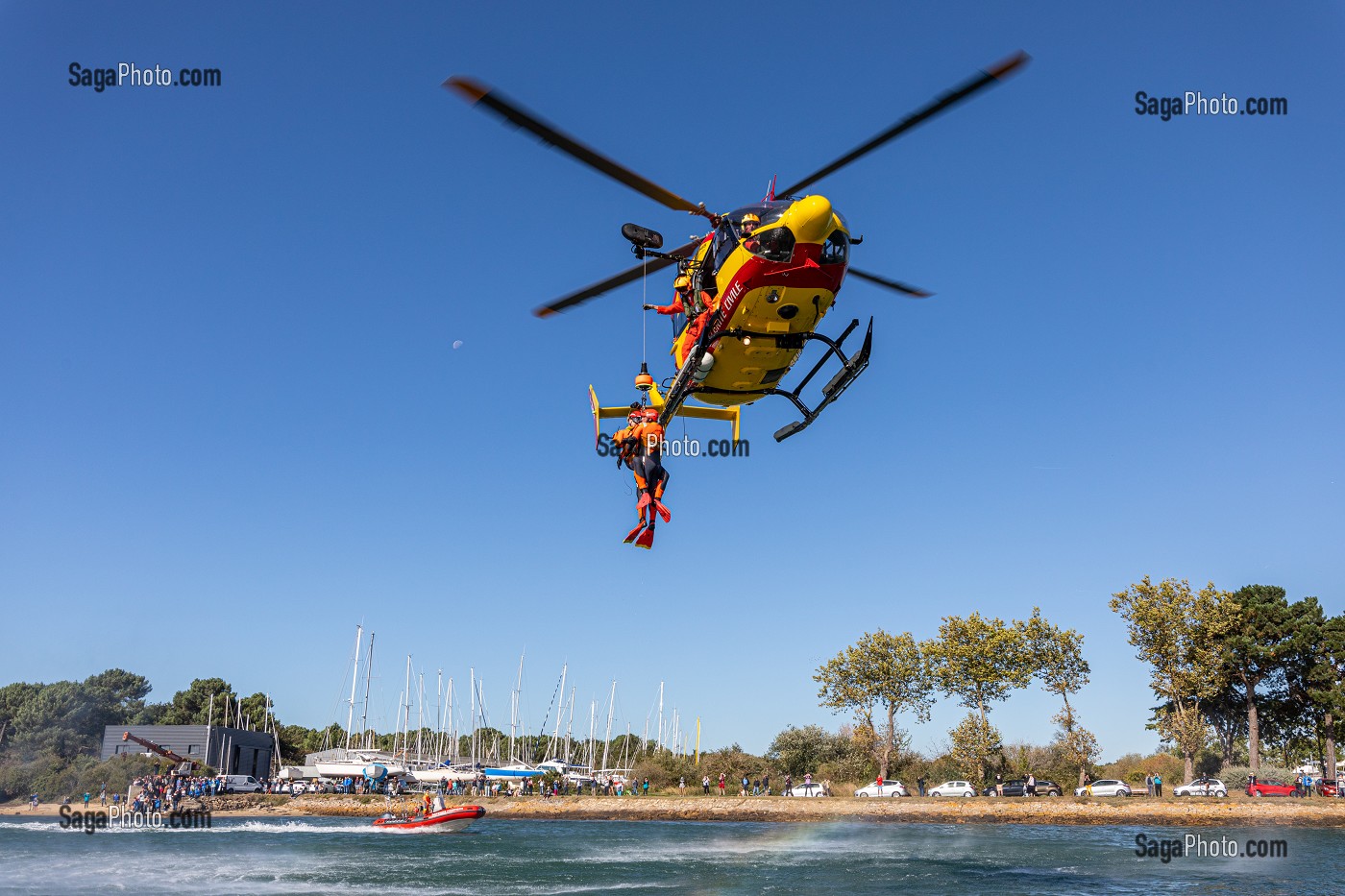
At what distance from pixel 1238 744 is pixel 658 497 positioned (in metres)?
57.9

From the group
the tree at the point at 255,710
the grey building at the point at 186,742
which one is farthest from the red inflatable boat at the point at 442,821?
the tree at the point at 255,710

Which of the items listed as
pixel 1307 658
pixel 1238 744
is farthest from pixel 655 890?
pixel 1238 744

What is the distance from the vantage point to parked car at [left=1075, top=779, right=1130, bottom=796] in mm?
47938

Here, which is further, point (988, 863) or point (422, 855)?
point (422, 855)

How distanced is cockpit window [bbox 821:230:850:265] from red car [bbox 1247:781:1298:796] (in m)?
43.0

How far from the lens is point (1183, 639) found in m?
47.1

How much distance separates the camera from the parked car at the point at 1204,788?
148 feet

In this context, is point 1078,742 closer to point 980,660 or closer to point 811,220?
point 980,660

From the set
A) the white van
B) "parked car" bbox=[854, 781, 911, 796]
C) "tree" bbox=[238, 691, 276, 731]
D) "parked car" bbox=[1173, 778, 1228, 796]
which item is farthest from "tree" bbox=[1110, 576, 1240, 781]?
"tree" bbox=[238, 691, 276, 731]

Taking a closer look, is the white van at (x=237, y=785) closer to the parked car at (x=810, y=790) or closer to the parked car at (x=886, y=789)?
the parked car at (x=810, y=790)

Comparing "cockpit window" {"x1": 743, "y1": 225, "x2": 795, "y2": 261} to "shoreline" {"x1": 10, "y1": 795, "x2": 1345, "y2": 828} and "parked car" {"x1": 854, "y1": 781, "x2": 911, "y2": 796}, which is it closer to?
"shoreline" {"x1": 10, "y1": 795, "x2": 1345, "y2": 828}

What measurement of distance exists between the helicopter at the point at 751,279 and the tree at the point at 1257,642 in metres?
45.0

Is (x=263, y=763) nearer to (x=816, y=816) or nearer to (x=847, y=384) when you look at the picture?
(x=816, y=816)

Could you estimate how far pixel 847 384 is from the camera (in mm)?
14312
